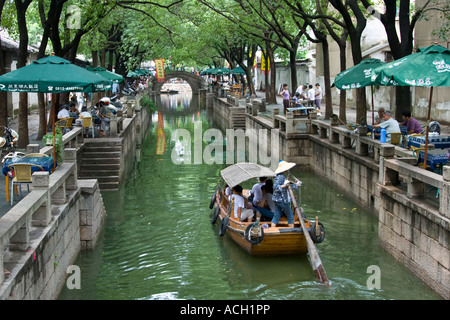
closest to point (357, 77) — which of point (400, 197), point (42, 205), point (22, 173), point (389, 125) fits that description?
point (389, 125)

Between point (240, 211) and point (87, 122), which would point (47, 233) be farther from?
point (87, 122)

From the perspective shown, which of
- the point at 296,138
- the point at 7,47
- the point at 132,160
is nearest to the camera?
the point at 296,138

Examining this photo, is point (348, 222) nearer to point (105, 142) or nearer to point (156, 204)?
point (156, 204)

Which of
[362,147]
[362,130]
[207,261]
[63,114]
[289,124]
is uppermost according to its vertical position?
[63,114]

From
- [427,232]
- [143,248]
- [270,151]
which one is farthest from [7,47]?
[427,232]

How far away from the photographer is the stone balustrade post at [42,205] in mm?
9273

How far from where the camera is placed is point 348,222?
15.0m

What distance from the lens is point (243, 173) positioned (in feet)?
43.3

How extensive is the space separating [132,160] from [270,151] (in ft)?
20.2

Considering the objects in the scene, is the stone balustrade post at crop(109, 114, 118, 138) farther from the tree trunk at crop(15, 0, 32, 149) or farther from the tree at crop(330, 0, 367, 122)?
the tree at crop(330, 0, 367, 122)

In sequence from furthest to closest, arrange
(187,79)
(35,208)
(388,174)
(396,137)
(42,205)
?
(187,79) < (396,137) < (388,174) < (42,205) < (35,208)

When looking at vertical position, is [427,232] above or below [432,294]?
above

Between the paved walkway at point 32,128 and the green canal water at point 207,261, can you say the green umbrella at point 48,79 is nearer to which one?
the paved walkway at point 32,128

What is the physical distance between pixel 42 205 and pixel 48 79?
181 inches
